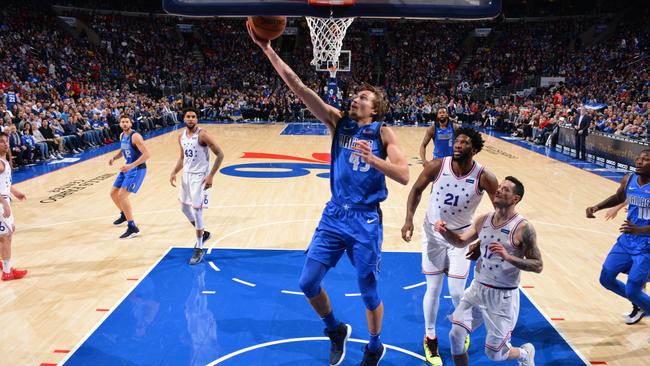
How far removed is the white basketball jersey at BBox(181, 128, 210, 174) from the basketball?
2.88 metres

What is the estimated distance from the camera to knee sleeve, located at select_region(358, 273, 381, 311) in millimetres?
4020

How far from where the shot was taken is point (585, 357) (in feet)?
14.8

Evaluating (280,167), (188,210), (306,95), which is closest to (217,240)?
(188,210)

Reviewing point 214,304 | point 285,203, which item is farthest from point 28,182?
point 214,304

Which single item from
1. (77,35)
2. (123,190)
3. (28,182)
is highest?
(77,35)

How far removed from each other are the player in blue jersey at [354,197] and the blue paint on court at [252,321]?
0.75 meters

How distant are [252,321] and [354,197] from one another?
6.01 ft

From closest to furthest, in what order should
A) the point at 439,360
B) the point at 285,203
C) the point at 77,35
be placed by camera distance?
the point at 439,360
the point at 285,203
the point at 77,35

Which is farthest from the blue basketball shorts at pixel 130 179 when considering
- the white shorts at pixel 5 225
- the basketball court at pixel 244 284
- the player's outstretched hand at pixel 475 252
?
the player's outstretched hand at pixel 475 252

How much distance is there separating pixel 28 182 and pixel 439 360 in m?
10.3

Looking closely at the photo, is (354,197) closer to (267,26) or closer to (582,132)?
(267,26)

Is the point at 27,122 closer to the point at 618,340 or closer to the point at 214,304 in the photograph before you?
the point at 214,304

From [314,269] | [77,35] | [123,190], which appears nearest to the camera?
[314,269]

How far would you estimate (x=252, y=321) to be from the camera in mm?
5039
